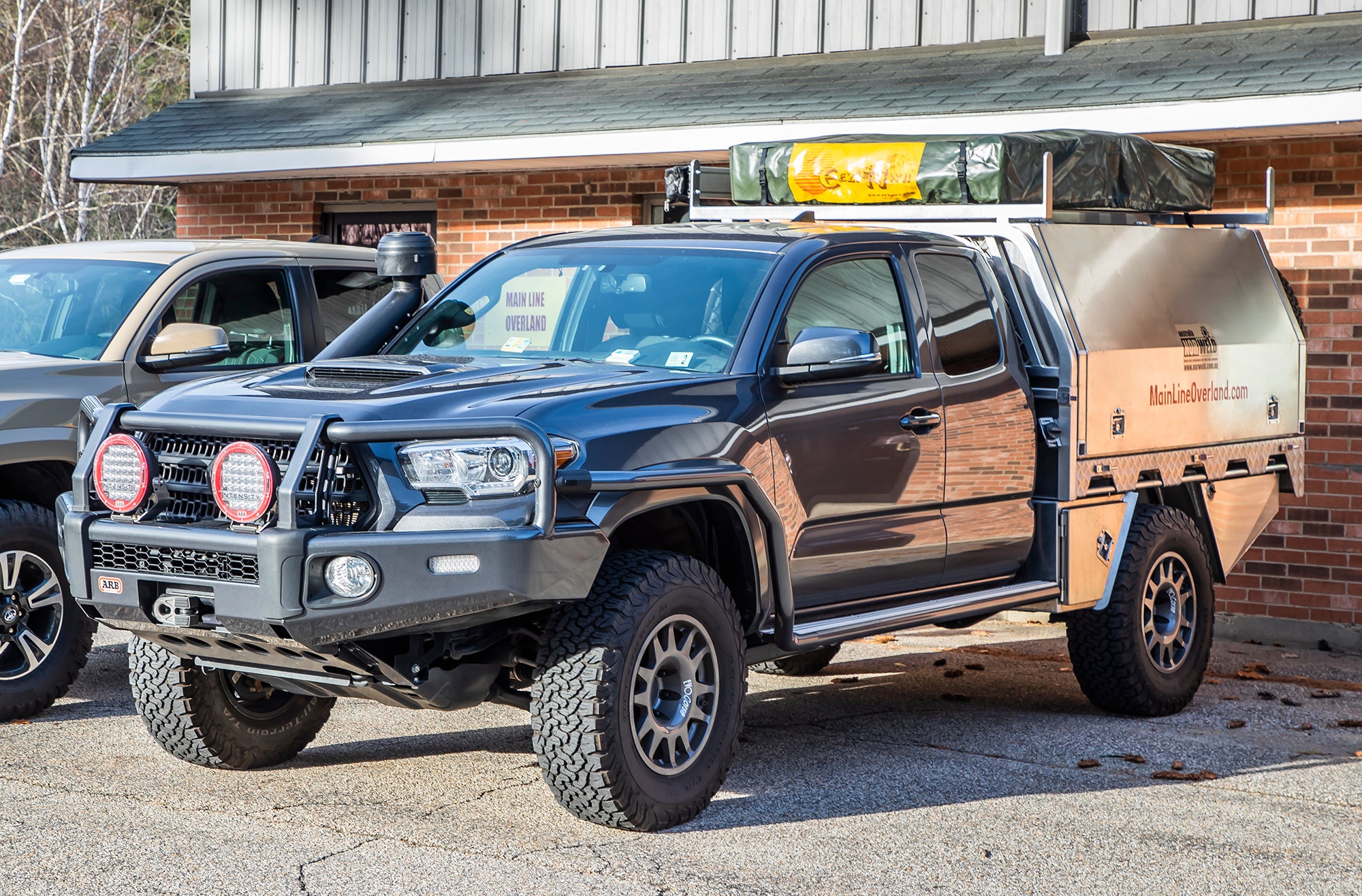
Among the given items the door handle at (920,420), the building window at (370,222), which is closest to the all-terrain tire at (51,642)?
the door handle at (920,420)

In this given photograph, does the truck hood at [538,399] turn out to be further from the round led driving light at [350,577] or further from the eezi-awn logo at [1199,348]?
the eezi-awn logo at [1199,348]

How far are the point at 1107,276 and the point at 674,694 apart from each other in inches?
124

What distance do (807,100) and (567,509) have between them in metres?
6.44

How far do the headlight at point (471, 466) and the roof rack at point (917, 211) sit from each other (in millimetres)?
2951

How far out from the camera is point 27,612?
7215 millimetres

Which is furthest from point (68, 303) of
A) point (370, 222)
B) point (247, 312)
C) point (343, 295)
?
point (370, 222)

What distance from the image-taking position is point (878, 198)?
7.82m

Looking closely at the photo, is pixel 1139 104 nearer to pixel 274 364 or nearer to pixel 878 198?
pixel 878 198

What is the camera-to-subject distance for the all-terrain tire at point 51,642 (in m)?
7.11

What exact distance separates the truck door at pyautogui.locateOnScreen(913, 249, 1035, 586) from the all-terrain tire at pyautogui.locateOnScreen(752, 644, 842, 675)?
166 centimetres

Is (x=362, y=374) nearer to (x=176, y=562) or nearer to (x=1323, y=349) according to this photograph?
(x=176, y=562)

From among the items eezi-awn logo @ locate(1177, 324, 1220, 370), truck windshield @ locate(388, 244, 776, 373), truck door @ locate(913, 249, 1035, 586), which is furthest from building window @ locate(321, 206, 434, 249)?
truck door @ locate(913, 249, 1035, 586)

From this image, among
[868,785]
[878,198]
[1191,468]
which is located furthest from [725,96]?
[868,785]

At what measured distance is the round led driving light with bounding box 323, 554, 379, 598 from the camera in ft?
16.5
